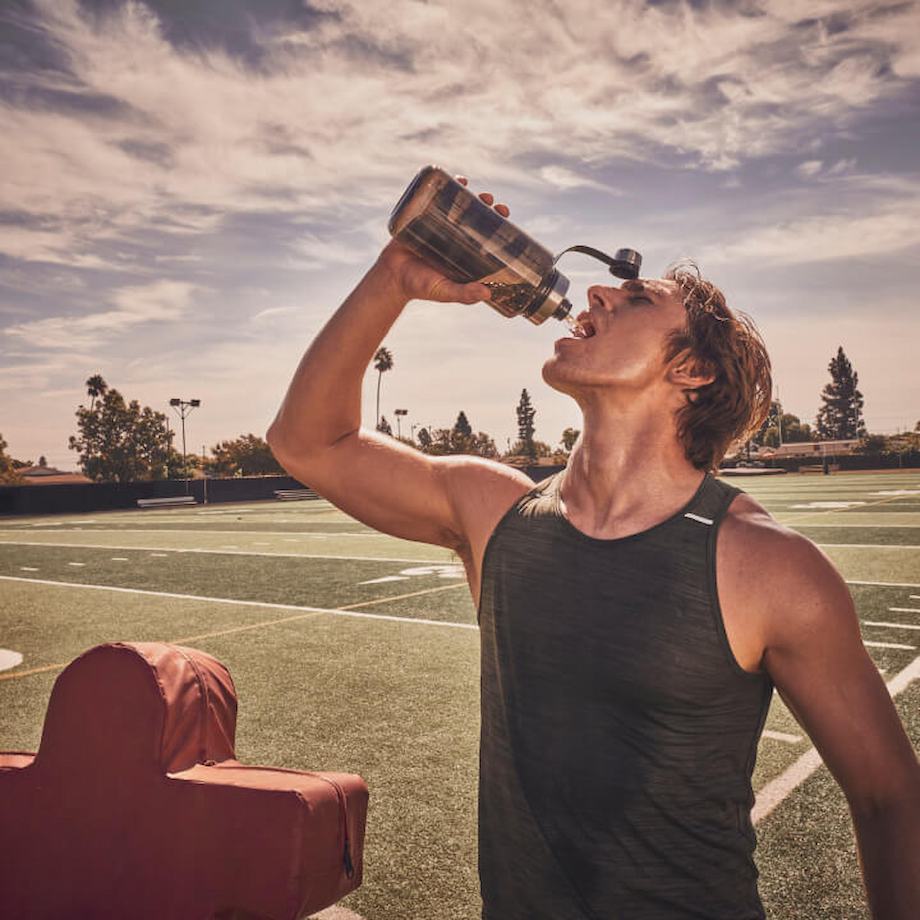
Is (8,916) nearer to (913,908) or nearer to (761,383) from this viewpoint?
(913,908)

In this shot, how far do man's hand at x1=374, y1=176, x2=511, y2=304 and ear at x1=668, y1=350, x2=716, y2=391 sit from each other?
56 cm

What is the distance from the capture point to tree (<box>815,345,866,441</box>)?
4328 inches

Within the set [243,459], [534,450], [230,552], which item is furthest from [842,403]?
[230,552]

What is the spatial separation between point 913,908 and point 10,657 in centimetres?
724

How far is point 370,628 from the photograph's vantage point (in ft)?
24.9

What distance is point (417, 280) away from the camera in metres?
1.97

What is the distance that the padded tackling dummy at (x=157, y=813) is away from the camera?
48.6 inches

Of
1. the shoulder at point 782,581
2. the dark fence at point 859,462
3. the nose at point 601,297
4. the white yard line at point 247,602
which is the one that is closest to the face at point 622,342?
the nose at point 601,297

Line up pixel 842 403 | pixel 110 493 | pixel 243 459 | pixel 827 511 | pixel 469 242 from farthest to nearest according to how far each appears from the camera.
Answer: pixel 842 403 → pixel 243 459 → pixel 110 493 → pixel 827 511 → pixel 469 242

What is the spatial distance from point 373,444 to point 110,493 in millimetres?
41791

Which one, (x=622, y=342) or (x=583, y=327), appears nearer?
(x=622, y=342)

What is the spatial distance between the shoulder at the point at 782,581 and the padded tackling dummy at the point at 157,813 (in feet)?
2.53

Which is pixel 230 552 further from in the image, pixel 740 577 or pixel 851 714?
pixel 851 714

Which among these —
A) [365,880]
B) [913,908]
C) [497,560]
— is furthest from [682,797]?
[365,880]
